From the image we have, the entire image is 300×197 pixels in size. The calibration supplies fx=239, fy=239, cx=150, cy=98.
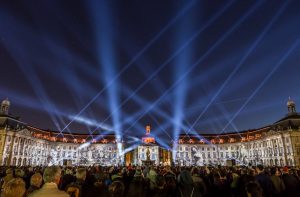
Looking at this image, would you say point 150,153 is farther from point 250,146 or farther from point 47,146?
point 47,146

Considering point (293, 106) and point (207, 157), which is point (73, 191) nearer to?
point (293, 106)

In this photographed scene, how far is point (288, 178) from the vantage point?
10914 mm

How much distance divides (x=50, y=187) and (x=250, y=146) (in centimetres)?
13143

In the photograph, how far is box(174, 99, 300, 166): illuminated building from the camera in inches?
3565

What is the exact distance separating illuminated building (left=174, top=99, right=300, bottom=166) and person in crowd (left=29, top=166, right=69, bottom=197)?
194 feet

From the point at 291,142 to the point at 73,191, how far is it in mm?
99949

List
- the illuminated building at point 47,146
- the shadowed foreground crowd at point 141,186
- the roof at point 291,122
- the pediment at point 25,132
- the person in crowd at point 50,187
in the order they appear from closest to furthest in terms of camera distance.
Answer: the person in crowd at point 50,187
the shadowed foreground crowd at point 141,186
the roof at point 291,122
the illuminated building at point 47,146
the pediment at point 25,132

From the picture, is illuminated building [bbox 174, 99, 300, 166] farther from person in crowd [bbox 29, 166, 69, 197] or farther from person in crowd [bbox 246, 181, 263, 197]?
person in crowd [bbox 29, 166, 69, 197]

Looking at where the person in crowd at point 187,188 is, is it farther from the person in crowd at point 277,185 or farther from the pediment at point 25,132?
the pediment at point 25,132

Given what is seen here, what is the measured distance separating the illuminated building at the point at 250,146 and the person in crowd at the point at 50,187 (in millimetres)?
59212

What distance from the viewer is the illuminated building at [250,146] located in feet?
297

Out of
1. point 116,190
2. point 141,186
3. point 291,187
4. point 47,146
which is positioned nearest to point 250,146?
point 47,146

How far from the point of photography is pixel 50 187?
4.84 metres

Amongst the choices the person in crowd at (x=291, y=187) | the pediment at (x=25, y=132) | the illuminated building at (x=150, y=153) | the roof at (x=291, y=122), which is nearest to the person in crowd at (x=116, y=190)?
the person in crowd at (x=291, y=187)
